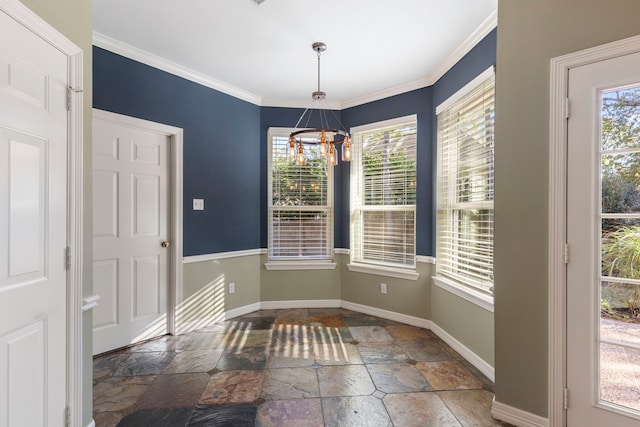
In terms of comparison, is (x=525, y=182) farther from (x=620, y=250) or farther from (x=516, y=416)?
(x=516, y=416)

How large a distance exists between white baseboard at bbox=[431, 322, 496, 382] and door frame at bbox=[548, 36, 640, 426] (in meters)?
0.44

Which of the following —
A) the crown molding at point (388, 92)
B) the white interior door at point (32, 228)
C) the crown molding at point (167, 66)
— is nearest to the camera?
the white interior door at point (32, 228)

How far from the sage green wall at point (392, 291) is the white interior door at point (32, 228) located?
2.96m

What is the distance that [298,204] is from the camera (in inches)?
161

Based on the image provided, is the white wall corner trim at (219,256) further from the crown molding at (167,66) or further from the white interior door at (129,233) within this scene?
the crown molding at (167,66)

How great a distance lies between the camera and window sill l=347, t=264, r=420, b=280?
11.6ft

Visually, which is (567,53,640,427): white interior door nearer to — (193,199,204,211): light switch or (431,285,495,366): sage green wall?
(431,285,495,366): sage green wall

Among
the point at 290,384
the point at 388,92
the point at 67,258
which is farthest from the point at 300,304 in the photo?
Result: the point at 67,258

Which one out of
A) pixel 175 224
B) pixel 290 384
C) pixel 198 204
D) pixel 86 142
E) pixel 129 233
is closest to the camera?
pixel 86 142

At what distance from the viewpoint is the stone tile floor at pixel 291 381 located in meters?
1.96

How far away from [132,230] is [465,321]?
9.99 ft

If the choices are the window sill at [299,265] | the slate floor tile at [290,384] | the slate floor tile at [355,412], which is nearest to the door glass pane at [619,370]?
the slate floor tile at [355,412]

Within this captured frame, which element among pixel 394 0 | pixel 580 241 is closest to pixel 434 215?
pixel 580 241

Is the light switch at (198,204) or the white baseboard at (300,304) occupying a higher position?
the light switch at (198,204)
